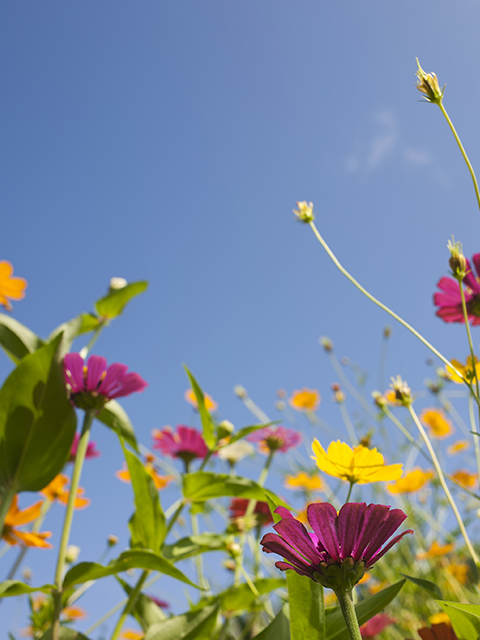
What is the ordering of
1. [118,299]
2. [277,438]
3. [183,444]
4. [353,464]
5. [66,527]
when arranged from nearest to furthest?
[353,464], [66,527], [118,299], [183,444], [277,438]

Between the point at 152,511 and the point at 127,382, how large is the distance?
0.16 metres

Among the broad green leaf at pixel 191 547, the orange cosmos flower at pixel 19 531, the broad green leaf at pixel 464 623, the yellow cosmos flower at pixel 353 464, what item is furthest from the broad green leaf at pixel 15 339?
the broad green leaf at pixel 464 623

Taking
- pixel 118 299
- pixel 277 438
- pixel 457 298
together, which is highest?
pixel 118 299

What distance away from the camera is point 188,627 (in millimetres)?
461

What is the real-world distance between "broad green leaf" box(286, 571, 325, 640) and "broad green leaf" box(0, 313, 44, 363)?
49 cm

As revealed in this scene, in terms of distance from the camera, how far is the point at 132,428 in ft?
2.11

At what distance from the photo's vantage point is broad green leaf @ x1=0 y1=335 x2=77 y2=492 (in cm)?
51

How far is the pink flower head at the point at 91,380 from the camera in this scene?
539 mm

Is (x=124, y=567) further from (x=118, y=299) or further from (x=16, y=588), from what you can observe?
(x=118, y=299)

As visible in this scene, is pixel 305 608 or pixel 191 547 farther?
pixel 191 547

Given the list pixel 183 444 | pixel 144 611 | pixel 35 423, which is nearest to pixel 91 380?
pixel 35 423

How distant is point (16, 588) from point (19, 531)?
19 cm

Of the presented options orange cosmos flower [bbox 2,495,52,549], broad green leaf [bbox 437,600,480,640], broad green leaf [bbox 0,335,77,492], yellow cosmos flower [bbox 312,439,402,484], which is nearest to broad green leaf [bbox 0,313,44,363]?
broad green leaf [bbox 0,335,77,492]

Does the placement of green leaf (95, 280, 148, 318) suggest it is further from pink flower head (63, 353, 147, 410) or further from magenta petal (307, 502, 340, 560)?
magenta petal (307, 502, 340, 560)
